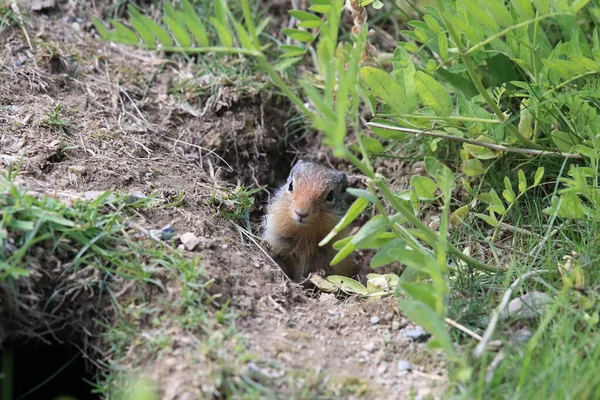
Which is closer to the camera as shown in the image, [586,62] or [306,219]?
[586,62]

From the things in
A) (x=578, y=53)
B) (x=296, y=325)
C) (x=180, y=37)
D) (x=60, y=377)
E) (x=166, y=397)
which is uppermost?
(x=180, y=37)

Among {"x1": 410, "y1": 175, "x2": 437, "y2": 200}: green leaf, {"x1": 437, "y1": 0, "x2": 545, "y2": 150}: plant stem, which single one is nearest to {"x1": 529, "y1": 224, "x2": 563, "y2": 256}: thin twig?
{"x1": 437, "y1": 0, "x2": 545, "y2": 150}: plant stem

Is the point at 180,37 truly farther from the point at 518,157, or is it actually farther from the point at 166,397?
the point at 518,157

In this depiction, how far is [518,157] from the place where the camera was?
552cm

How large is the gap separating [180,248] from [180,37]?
4.29ft

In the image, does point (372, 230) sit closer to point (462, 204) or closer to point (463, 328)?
point (463, 328)

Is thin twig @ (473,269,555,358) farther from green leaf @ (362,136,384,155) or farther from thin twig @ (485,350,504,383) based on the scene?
green leaf @ (362,136,384,155)

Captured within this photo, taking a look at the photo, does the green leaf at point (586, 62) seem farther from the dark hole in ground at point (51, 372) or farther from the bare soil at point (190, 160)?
the dark hole in ground at point (51, 372)

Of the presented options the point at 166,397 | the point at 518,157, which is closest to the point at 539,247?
the point at 518,157

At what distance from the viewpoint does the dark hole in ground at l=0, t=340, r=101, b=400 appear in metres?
4.57

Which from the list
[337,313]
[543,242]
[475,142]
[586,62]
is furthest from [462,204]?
[337,313]

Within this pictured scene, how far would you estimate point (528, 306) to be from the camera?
13.2 ft

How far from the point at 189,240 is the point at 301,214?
1.51 metres

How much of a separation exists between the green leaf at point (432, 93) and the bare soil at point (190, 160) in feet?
4.32
